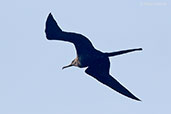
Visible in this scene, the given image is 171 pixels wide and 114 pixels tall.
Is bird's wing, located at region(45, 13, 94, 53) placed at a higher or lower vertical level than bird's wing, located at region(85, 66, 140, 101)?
higher

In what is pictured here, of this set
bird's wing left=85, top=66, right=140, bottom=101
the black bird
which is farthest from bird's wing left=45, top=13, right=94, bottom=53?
bird's wing left=85, top=66, right=140, bottom=101

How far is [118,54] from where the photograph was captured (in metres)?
24.8

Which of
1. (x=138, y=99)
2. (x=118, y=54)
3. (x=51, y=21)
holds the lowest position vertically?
(x=138, y=99)

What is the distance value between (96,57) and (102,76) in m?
1.96

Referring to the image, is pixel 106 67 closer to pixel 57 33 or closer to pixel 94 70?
pixel 94 70

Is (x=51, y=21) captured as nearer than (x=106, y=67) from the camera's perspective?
Yes

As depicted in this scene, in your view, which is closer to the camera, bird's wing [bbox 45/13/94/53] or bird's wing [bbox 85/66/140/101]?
bird's wing [bbox 45/13/94/53]

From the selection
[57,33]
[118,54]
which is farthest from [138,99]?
[57,33]

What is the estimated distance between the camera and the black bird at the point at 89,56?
81.2ft

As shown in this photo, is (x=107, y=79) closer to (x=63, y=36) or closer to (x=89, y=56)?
(x=89, y=56)

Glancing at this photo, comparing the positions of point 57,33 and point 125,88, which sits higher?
point 57,33

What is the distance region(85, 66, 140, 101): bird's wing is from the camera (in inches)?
1056

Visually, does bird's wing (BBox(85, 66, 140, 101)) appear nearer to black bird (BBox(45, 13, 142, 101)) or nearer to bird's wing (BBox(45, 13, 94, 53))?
black bird (BBox(45, 13, 142, 101))

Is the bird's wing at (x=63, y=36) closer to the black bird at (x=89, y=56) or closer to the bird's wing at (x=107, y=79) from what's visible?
the black bird at (x=89, y=56)
